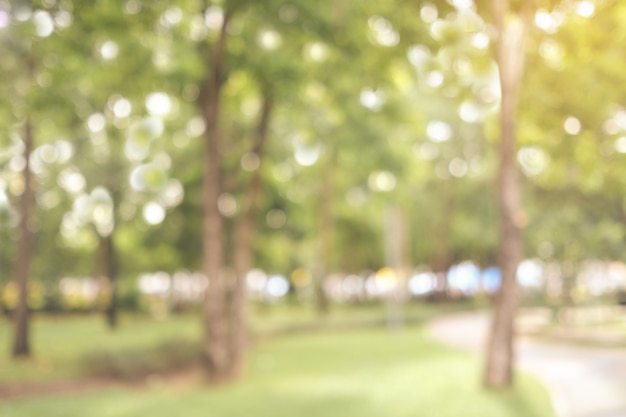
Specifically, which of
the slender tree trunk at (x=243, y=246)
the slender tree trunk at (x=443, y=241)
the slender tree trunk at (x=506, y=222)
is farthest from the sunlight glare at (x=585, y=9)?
the slender tree trunk at (x=443, y=241)

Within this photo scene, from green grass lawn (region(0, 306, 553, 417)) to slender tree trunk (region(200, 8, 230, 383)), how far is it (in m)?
0.72

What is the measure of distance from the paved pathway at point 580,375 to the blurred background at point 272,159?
0.24m

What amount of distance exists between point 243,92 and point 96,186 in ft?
43.7

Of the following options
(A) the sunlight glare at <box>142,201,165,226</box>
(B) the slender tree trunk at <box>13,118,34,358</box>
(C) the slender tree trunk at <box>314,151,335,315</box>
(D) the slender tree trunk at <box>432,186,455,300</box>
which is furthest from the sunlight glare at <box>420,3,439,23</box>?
(D) the slender tree trunk at <box>432,186,455,300</box>

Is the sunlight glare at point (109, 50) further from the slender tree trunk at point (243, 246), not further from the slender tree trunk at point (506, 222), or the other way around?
the slender tree trunk at point (506, 222)

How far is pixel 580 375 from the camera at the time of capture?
45.5 feet

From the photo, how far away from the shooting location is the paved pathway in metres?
11.4


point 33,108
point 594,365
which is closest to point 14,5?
point 33,108

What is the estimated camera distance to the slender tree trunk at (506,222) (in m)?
13.5

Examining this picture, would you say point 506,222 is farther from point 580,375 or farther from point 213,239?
point 213,239

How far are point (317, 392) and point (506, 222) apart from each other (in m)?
5.02

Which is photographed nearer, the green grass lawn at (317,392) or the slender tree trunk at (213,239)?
the green grass lawn at (317,392)

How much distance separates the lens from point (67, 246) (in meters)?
41.8

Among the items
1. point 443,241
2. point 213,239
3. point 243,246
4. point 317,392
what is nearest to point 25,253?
point 243,246
